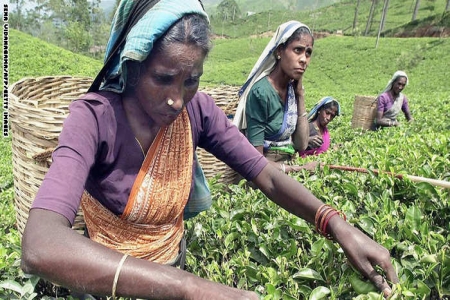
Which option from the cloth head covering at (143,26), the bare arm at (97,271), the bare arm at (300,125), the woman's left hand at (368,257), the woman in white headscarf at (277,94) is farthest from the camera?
the bare arm at (300,125)

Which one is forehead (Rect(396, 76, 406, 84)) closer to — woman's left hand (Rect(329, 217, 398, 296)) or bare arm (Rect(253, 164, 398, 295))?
bare arm (Rect(253, 164, 398, 295))

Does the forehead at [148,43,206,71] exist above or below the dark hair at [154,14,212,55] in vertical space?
below

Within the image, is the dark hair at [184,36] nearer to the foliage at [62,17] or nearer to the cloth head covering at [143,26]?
the cloth head covering at [143,26]

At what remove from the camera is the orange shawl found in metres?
1.59

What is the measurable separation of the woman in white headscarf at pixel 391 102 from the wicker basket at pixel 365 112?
12.9 inches

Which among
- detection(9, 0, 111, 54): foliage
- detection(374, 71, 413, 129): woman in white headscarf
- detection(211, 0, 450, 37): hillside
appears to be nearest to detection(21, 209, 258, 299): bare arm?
detection(374, 71, 413, 129): woman in white headscarf

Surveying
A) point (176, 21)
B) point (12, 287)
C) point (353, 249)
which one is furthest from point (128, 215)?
point (353, 249)

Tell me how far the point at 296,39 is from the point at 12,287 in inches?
107

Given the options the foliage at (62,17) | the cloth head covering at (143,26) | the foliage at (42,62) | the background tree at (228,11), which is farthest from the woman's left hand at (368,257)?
the background tree at (228,11)

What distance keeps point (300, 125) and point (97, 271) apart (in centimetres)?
287

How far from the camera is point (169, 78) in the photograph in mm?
1398

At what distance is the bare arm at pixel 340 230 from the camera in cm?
147

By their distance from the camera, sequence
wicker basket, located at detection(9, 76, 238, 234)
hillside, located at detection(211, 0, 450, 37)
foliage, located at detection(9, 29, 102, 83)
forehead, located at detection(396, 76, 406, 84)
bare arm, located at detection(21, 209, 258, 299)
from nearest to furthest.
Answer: bare arm, located at detection(21, 209, 258, 299) → wicker basket, located at detection(9, 76, 238, 234) → forehead, located at detection(396, 76, 406, 84) → foliage, located at detection(9, 29, 102, 83) → hillside, located at detection(211, 0, 450, 37)

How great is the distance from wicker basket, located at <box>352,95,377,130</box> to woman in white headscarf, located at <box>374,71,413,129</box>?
33 centimetres
